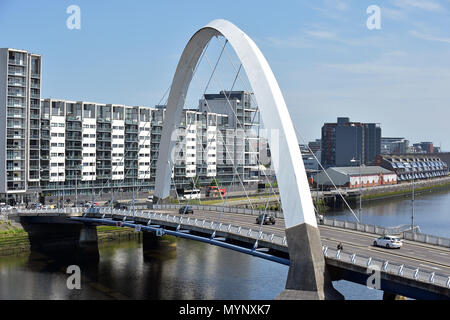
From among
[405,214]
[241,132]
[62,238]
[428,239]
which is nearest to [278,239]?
[428,239]

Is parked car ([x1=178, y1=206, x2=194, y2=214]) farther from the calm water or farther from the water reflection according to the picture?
the water reflection

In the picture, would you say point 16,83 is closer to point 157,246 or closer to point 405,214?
point 157,246

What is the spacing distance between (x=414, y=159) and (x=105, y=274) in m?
137

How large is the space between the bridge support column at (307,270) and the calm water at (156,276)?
31.2ft

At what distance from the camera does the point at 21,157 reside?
223ft

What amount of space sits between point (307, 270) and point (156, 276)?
66.0 feet

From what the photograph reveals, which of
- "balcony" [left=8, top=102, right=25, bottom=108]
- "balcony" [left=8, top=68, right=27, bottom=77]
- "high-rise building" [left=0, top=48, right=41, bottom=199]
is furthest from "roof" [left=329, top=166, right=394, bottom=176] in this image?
"balcony" [left=8, top=68, right=27, bottom=77]

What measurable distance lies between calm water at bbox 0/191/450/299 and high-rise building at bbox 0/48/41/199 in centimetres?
1793

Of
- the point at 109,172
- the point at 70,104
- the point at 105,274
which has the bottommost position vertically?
the point at 105,274

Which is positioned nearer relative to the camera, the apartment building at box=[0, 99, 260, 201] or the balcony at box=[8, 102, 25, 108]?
the balcony at box=[8, 102, 25, 108]

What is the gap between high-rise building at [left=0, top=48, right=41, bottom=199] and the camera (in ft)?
217

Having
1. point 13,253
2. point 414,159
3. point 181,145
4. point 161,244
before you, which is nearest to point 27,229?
point 13,253

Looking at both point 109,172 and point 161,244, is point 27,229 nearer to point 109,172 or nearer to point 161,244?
point 161,244

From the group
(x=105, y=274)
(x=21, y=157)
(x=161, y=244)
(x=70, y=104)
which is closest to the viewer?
(x=105, y=274)
